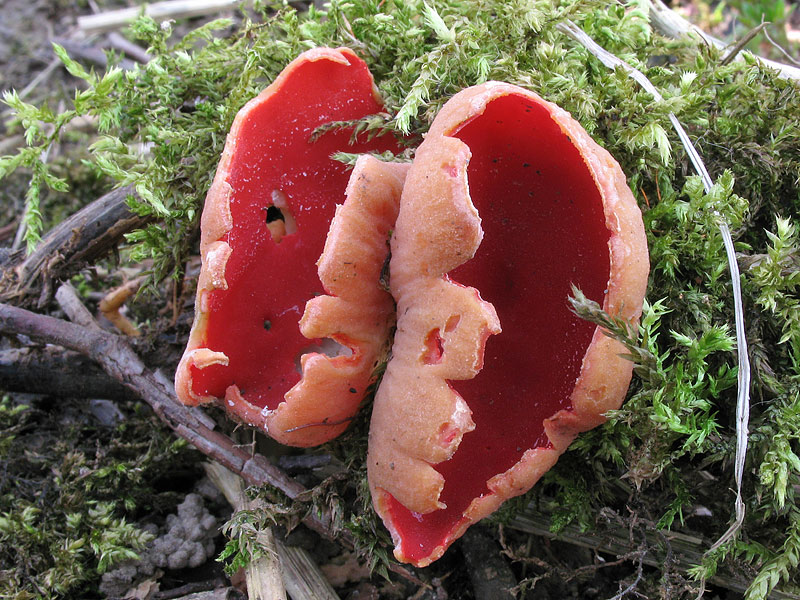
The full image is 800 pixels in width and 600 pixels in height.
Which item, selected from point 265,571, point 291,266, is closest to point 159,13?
point 291,266

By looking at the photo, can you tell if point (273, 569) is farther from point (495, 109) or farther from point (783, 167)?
point (783, 167)

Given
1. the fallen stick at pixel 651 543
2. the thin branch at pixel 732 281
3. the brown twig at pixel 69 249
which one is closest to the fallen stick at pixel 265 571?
the fallen stick at pixel 651 543

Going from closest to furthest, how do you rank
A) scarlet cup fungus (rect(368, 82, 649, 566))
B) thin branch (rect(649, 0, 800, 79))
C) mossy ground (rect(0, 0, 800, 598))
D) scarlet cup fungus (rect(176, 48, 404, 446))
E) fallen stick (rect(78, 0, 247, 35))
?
scarlet cup fungus (rect(368, 82, 649, 566)), scarlet cup fungus (rect(176, 48, 404, 446)), mossy ground (rect(0, 0, 800, 598)), thin branch (rect(649, 0, 800, 79)), fallen stick (rect(78, 0, 247, 35))

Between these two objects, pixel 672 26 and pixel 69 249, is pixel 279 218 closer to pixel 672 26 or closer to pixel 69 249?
pixel 69 249

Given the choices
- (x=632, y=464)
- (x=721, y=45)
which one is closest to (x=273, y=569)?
(x=632, y=464)

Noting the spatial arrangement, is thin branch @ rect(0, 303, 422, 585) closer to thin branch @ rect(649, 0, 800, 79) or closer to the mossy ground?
the mossy ground

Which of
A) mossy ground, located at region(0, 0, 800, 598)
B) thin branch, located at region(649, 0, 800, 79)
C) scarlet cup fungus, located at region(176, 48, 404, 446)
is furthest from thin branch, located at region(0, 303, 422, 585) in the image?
thin branch, located at region(649, 0, 800, 79)
